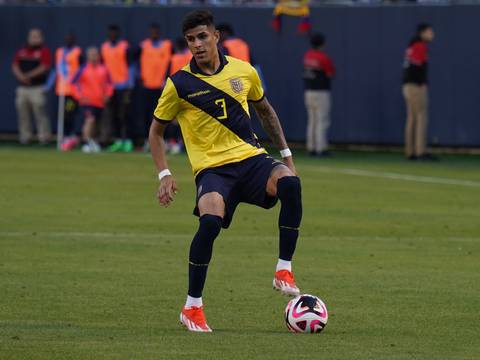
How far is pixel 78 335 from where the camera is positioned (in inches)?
376

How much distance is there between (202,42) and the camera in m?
10.3

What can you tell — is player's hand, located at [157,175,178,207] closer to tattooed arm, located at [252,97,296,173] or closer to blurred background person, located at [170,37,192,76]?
tattooed arm, located at [252,97,296,173]

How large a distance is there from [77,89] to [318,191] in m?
11.1

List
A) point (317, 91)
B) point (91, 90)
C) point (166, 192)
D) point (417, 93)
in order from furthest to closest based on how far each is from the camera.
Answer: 1. point (91, 90)
2. point (317, 91)
3. point (417, 93)
4. point (166, 192)

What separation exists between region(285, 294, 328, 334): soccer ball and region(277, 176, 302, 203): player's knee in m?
0.78

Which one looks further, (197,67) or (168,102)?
(197,67)

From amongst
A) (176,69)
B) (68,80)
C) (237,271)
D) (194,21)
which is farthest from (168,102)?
(68,80)

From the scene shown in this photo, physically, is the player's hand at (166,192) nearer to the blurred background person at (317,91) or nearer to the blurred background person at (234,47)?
the blurred background person at (234,47)

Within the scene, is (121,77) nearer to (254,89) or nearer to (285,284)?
(254,89)

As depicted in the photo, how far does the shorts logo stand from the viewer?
10609 mm

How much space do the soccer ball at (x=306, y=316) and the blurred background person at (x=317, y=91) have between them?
791 inches

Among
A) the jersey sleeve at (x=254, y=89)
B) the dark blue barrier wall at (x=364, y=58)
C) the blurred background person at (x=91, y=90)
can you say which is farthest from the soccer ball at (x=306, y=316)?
the blurred background person at (x=91, y=90)

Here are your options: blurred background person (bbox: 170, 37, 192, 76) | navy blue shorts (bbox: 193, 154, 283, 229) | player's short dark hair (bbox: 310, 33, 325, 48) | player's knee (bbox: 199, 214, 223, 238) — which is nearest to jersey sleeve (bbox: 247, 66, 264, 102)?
navy blue shorts (bbox: 193, 154, 283, 229)

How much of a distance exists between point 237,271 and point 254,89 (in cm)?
297
